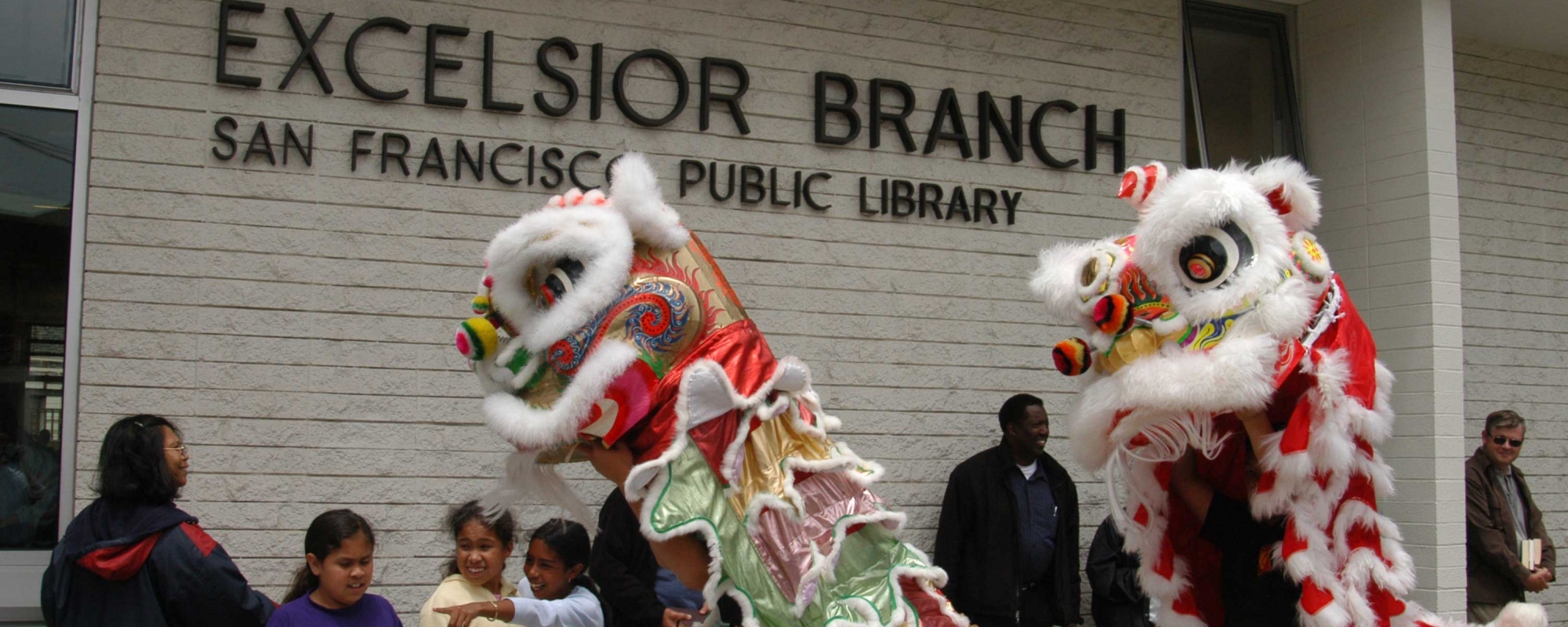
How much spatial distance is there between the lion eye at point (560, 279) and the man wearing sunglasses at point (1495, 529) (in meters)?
4.81

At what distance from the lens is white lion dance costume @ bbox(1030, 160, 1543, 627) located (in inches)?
128

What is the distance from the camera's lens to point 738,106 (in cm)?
584

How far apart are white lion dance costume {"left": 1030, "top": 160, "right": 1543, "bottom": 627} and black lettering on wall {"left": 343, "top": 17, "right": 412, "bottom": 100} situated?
110 inches

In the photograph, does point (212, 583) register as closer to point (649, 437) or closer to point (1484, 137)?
point (649, 437)

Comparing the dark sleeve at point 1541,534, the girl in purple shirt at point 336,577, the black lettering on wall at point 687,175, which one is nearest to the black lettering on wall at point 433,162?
the black lettering on wall at point 687,175

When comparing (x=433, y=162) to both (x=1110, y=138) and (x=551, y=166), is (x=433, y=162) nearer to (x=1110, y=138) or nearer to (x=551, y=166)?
(x=551, y=166)

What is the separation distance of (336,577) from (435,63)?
238 centimetres

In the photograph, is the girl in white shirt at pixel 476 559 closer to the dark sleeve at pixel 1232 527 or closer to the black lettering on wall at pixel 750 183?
the dark sleeve at pixel 1232 527

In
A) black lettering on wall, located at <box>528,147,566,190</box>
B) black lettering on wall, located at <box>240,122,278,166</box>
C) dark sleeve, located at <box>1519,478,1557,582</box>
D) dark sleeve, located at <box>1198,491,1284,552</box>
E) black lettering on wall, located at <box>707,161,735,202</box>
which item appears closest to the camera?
dark sleeve, located at <box>1198,491,1284,552</box>

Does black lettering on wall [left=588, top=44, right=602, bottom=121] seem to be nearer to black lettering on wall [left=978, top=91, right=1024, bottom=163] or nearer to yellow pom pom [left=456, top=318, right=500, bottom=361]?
black lettering on wall [left=978, top=91, right=1024, bottom=163]

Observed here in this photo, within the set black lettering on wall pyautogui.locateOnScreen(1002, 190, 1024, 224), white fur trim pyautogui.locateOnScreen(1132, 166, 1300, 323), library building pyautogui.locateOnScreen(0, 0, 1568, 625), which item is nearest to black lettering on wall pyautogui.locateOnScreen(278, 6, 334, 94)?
library building pyautogui.locateOnScreen(0, 0, 1568, 625)

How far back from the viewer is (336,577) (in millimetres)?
3600

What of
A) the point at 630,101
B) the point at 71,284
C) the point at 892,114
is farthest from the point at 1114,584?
the point at 71,284

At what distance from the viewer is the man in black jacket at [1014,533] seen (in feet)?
18.8
